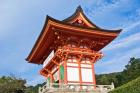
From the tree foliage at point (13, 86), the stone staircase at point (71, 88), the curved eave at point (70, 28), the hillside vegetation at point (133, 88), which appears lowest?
the hillside vegetation at point (133, 88)

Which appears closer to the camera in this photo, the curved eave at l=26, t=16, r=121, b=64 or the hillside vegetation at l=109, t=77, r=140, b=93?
the hillside vegetation at l=109, t=77, r=140, b=93

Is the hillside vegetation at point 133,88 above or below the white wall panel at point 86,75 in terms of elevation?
below

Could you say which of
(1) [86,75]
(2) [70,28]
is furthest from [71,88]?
(2) [70,28]

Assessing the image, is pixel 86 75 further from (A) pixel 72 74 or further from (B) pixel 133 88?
(B) pixel 133 88

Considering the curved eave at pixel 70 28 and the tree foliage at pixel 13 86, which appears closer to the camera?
the curved eave at pixel 70 28

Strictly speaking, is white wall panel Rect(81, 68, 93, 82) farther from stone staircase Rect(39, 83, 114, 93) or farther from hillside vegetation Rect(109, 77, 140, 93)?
hillside vegetation Rect(109, 77, 140, 93)

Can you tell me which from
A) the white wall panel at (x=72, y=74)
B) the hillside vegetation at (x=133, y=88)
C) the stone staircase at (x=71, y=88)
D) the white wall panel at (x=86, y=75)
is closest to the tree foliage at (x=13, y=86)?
the stone staircase at (x=71, y=88)

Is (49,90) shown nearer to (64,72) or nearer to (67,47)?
(64,72)

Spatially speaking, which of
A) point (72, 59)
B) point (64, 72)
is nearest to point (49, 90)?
point (64, 72)

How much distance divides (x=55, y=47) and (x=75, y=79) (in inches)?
180

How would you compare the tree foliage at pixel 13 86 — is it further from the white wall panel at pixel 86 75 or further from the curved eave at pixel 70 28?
the white wall panel at pixel 86 75

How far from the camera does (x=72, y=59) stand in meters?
28.1

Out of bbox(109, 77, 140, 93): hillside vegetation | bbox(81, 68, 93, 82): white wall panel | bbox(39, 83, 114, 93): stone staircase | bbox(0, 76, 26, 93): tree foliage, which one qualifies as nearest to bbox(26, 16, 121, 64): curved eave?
bbox(81, 68, 93, 82): white wall panel

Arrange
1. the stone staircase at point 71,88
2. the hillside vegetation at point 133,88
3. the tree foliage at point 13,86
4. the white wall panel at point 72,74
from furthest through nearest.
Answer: the tree foliage at point 13,86 < the white wall panel at point 72,74 < the stone staircase at point 71,88 < the hillside vegetation at point 133,88
